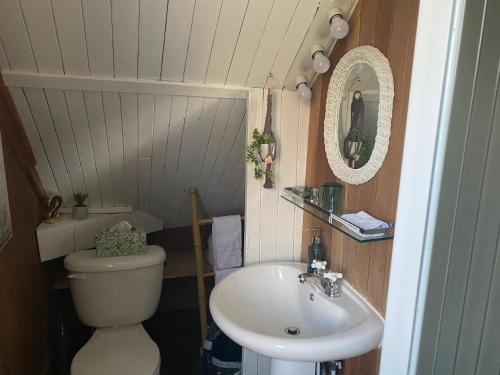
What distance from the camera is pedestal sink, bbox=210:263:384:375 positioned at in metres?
0.95

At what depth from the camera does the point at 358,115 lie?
1.16 metres

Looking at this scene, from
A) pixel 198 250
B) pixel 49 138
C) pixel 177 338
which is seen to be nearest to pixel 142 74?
pixel 49 138

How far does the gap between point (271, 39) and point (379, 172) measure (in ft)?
2.08

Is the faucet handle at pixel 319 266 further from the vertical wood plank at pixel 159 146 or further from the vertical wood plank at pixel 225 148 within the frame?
the vertical wood plank at pixel 159 146

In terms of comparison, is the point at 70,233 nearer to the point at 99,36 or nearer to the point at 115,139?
the point at 115,139

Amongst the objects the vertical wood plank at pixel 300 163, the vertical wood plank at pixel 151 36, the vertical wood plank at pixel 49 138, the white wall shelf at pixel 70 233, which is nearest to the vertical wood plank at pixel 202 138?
the vertical wood plank at pixel 151 36

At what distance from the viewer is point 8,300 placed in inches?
52.4

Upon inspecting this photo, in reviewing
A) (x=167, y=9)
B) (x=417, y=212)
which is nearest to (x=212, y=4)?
(x=167, y=9)

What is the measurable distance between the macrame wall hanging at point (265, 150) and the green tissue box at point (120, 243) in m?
0.76

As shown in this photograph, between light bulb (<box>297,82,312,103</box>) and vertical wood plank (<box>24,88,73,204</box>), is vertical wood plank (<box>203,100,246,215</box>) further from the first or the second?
vertical wood plank (<box>24,88,73,204</box>)

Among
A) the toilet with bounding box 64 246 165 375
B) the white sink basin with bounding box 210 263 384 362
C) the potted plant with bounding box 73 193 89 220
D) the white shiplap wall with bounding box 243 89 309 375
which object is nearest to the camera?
the white sink basin with bounding box 210 263 384 362

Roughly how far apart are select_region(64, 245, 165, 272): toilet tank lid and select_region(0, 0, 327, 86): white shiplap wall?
938 mm

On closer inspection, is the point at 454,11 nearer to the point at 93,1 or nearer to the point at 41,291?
the point at 93,1

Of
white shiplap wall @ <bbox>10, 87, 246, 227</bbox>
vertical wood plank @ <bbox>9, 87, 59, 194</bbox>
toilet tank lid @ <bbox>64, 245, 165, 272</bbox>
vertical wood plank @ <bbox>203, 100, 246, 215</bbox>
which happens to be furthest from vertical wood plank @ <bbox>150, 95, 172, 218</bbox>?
vertical wood plank @ <bbox>9, 87, 59, 194</bbox>
